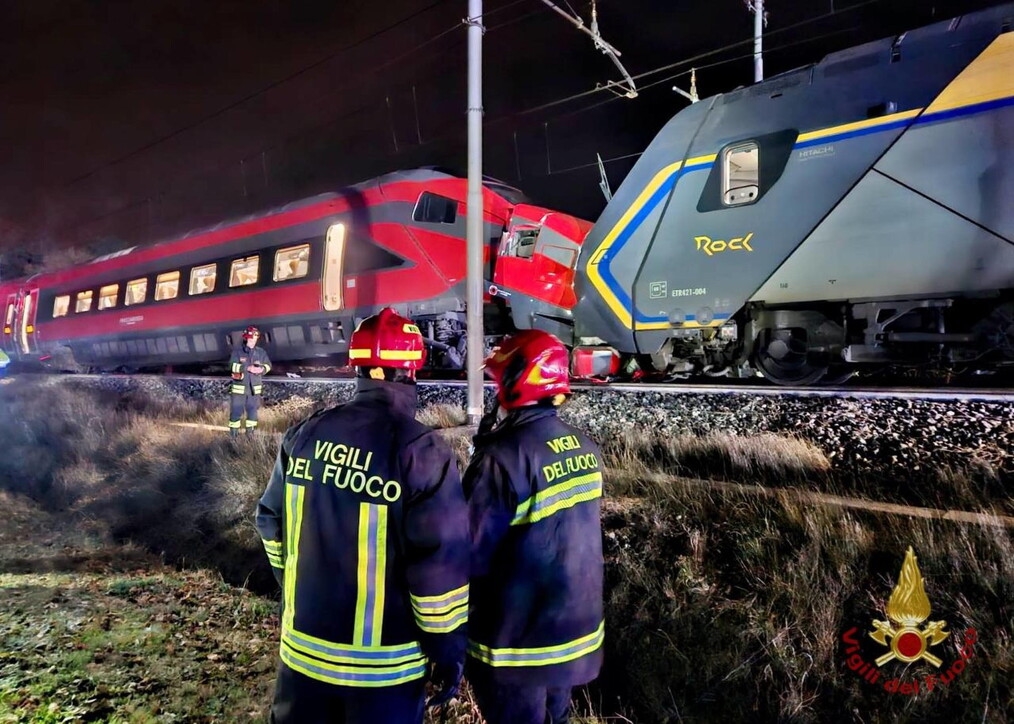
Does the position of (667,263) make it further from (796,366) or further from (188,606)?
(188,606)

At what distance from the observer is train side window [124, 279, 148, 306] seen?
52.8 ft

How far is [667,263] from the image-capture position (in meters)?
7.06

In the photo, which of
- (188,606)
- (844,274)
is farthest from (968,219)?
(188,606)

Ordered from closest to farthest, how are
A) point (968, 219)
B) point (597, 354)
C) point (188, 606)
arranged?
point (188, 606)
point (968, 219)
point (597, 354)

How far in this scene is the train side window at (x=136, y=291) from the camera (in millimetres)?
16092

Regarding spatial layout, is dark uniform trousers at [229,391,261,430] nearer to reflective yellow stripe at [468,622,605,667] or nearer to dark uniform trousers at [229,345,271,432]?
dark uniform trousers at [229,345,271,432]

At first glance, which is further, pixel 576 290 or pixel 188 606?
pixel 576 290

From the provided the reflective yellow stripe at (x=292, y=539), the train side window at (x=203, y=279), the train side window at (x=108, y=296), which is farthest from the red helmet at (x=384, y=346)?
the train side window at (x=108, y=296)

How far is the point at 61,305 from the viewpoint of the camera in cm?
1973

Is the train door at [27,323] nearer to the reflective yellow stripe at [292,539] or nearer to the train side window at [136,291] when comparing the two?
the train side window at [136,291]

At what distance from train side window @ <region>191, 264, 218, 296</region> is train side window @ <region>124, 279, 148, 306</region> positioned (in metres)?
2.37

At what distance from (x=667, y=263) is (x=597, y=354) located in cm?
143

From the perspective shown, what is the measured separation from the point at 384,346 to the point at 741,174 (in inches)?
218

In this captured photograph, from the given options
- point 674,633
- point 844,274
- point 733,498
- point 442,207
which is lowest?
point 674,633
